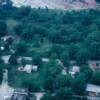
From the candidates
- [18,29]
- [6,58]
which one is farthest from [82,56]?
[18,29]

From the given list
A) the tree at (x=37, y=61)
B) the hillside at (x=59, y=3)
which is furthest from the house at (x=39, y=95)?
the hillside at (x=59, y=3)

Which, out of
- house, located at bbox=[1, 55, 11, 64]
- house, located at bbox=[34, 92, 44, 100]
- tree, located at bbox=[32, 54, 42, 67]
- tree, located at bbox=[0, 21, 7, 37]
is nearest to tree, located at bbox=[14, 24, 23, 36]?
tree, located at bbox=[0, 21, 7, 37]

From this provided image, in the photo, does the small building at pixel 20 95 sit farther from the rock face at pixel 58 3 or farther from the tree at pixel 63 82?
the rock face at pixel 58 3

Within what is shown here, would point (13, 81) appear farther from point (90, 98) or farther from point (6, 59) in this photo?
point (90, 98)

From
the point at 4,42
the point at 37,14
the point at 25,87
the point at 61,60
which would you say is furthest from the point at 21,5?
the point at 25,87

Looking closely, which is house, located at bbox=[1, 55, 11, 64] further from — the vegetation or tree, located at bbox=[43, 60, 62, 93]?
tree, located at bbox=[43, 60, 62, 93]

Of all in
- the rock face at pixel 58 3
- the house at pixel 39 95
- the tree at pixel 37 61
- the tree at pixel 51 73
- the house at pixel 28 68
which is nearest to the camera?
the house at pixel 39 95

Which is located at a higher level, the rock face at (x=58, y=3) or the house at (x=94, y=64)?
the rock face at (x=58, y=3)

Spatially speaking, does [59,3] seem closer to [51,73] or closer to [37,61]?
[37,61]
